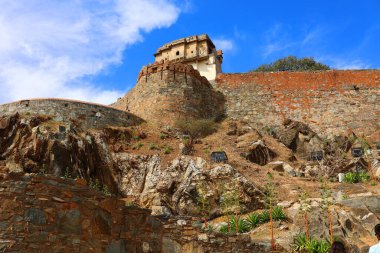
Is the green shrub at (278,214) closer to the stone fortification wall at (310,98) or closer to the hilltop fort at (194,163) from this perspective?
the hilltop fort at (194,163)

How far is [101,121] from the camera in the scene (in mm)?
22016

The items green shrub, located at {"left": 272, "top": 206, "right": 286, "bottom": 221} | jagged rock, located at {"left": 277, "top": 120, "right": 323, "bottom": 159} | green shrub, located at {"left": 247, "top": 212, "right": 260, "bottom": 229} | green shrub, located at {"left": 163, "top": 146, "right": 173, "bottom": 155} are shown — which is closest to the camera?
green shrub, located at {"left": 247, "top": 212, "right": 260, "bottom": 229}

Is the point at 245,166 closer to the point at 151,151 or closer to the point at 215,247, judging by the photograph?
the point at 151,151

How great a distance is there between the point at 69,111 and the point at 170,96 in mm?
6069

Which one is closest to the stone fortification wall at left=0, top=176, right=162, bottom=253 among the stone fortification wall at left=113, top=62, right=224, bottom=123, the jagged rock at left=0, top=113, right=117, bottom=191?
the jagged rock at left=0, top=113, right=117, bottom=191

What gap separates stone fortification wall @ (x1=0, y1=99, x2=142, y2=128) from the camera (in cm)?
2098

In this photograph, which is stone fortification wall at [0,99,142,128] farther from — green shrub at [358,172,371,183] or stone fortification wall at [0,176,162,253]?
stone fortification wall at [0,176,162,253]

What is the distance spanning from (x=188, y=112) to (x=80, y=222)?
17416 mm

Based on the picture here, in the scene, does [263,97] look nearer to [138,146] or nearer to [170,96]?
[170,96]

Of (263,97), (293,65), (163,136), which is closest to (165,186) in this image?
(163,136)

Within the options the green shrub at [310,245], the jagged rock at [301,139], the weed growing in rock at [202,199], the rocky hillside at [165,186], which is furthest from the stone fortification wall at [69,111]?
the green shrub at [310,245]

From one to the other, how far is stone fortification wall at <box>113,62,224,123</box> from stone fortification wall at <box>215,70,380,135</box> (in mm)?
1937

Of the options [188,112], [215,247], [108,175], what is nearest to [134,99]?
[188,112]

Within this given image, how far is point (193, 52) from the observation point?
3747 centimetres
